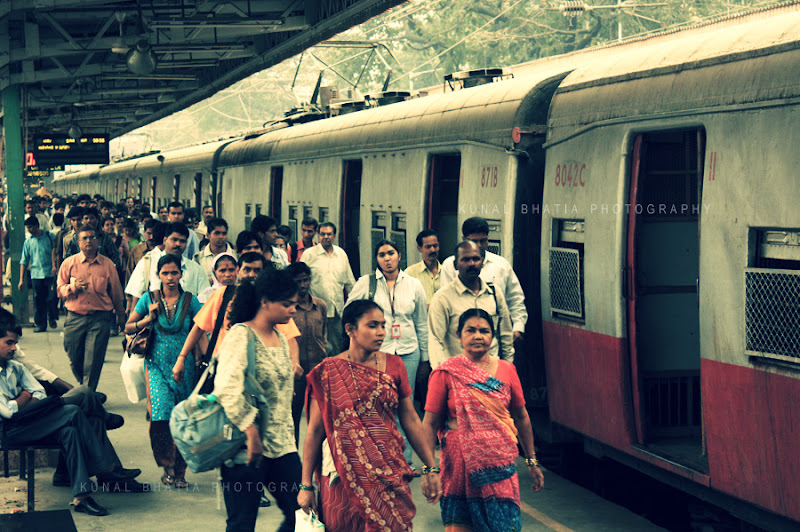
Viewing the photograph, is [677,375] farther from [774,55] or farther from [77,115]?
[77,115]

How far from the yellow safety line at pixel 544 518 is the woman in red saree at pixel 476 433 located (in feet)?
5.34

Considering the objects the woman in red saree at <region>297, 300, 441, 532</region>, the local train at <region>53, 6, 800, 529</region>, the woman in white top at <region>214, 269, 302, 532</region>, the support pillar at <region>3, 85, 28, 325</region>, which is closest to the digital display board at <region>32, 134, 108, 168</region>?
the support pillar at <region>3, 85, 28, 325</region>

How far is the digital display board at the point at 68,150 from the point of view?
97.4 feet

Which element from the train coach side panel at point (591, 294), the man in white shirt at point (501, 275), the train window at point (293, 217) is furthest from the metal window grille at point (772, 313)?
the train window at point (293, 217)

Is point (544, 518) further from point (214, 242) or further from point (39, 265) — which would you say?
point (39, 265)

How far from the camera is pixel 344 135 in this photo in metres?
14.1

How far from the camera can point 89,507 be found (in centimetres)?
761

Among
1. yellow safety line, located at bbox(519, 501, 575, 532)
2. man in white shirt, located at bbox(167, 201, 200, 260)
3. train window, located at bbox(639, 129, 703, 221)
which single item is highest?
train window, located at bbox(639, 129, 703, 221)

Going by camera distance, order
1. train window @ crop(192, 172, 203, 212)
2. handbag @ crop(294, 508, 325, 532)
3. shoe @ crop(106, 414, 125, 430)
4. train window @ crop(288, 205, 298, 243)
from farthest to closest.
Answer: train window @ crop(192, 172, 203, 212) < train window @ crop(288, 205, 298, 243) < shoe @ crop(106, 414, 125, 430) < handbag @ crop(294, 508, 325, 532)

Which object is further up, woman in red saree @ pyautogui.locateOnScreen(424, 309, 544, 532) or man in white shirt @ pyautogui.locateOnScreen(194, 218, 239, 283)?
man in white shirt @ pyautogui.locateOnScreen(194, 218, 239, 283)

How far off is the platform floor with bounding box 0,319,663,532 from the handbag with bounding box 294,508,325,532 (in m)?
2.30

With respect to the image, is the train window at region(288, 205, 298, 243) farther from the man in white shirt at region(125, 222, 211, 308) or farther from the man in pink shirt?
the man in white shirt at region(125, 222, 211, 308)

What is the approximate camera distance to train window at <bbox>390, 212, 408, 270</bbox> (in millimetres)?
11547

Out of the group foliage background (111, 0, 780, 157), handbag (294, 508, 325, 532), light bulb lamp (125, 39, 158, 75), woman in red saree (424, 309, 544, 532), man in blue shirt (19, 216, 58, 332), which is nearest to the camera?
handbag (294, 508, 325, 532)
